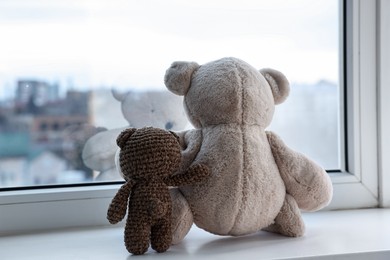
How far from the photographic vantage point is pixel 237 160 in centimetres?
77

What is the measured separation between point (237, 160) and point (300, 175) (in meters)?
0.12

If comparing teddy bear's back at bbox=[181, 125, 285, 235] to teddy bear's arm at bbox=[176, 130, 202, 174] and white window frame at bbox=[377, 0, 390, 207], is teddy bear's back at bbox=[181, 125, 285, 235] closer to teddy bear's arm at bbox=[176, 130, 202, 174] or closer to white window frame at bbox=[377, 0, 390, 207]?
teddy bear's arm at bbox=[176, 130, 202, 174]

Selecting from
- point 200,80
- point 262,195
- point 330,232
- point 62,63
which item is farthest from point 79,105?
point 330,232

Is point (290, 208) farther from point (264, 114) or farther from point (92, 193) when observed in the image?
point (92, 193)

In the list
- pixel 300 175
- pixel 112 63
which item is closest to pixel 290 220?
pixel 300 175

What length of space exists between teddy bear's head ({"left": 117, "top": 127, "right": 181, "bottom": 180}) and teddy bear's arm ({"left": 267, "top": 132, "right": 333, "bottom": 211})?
176mm

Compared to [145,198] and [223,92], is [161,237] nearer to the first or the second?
[145,198]

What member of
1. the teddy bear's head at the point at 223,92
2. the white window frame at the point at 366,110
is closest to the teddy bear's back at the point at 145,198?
the teddy bear's head at the point at 223,92

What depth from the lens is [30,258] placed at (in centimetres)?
77

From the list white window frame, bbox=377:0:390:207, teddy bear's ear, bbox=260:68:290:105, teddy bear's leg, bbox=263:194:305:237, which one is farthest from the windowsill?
teddy bear's ear, bbox=260:68:290:105

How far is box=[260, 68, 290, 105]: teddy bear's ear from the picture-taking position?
2.80 feet

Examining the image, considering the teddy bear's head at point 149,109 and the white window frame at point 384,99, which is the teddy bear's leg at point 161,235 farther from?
the white window frame at point 384,99

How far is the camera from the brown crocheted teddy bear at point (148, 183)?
0.73 metres

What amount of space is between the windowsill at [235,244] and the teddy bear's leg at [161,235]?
1 centimetres
